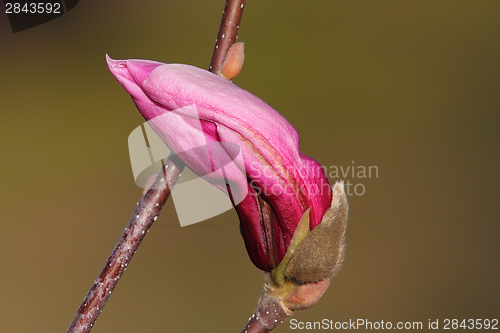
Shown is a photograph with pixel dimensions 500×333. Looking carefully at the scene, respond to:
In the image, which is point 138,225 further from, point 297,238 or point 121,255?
point 297,238

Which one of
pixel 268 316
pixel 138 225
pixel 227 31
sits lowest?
pixel 268 316

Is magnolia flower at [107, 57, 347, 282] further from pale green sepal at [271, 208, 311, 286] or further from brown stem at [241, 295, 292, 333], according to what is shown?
brown stem at [241, 295, 292, 333]

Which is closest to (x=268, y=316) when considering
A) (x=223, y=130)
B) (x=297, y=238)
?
(x=297, y=238)

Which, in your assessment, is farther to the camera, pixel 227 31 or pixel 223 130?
pixel 227 31

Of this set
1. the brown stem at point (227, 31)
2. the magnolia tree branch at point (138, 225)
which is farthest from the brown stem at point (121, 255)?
the brown stem at point (227, 31)

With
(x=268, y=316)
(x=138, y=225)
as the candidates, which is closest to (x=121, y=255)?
(x=138, y=225)

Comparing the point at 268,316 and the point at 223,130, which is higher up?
the point at 223,130

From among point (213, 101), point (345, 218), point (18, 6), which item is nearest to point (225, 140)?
point (213, 101)
